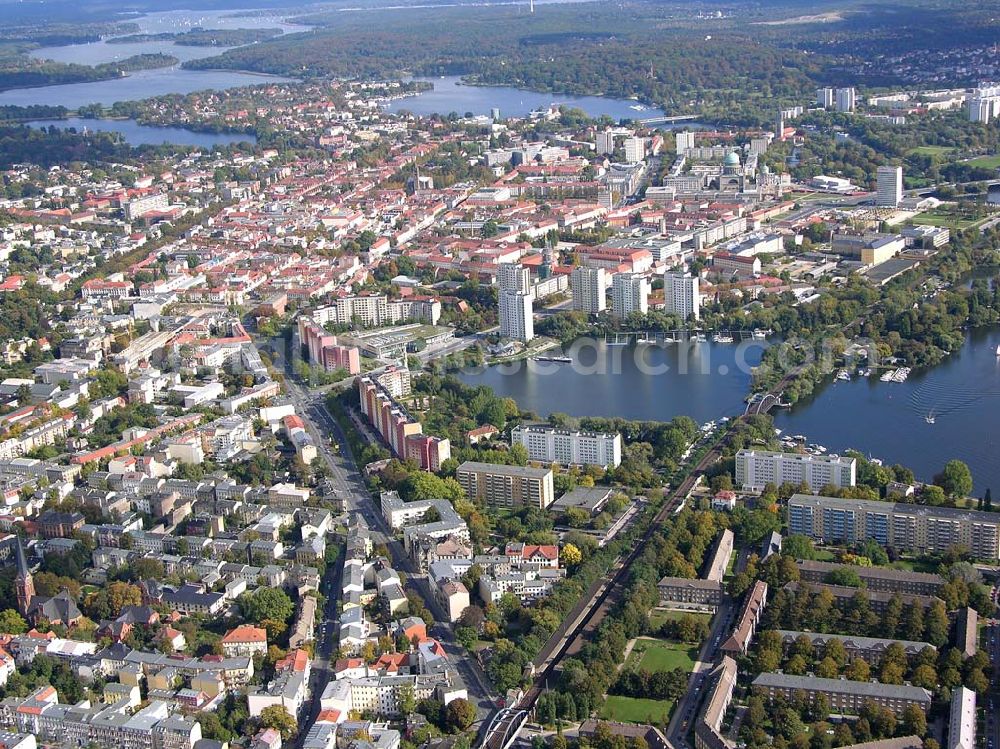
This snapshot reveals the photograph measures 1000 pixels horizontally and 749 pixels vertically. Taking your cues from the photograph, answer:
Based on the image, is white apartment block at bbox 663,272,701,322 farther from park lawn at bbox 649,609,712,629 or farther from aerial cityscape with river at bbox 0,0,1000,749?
park lawn at bbox 649,609,712,629

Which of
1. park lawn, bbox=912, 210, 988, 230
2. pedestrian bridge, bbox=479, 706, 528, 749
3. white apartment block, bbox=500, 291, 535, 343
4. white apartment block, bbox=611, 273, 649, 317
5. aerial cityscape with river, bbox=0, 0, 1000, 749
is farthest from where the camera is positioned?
park lawn, bbox=912, 210, 988, 230

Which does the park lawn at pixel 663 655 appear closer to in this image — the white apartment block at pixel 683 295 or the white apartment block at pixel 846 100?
the white apartment block at pixel 683 295

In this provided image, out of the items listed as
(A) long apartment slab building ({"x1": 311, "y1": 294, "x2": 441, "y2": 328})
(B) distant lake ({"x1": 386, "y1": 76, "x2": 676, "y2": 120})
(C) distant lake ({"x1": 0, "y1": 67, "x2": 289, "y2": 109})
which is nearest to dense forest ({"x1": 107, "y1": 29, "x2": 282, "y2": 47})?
(C) distant lake ({"x1": 0, "y1": 67, "x2": 289, "y2": 109})

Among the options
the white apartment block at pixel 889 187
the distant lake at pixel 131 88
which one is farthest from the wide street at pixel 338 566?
the distant lake at pixel 131 88

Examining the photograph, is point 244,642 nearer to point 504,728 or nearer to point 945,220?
point 504,728

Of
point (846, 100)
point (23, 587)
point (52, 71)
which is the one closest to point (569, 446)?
point (23, 587)

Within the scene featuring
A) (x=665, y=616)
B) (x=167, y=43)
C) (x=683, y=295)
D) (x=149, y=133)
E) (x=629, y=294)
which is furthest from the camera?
(x=167, y=43)
